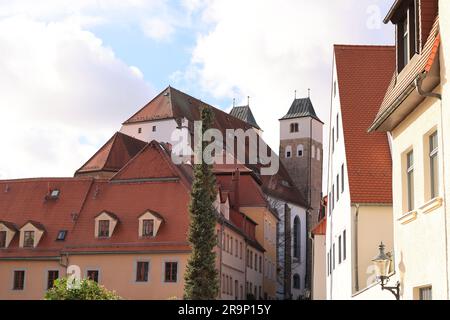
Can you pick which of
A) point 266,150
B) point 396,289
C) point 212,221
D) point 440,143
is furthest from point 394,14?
point 266,150

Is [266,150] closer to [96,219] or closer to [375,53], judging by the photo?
[96,219]

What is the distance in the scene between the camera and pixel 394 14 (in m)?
16.0

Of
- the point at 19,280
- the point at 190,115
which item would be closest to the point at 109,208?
the point at 19,280

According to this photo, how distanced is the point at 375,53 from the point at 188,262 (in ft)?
52.2

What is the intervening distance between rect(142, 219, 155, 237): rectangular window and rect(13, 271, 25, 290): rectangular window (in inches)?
305

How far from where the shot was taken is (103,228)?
151 ft

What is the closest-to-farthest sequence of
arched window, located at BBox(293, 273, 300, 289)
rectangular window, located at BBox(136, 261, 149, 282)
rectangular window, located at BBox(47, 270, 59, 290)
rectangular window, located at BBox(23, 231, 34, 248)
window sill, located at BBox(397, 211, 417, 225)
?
window sill, located at BBox(397, 211, 417, 225) < rectangular window, located at BBox(136, 261, 149, 282) < rectangular window, located at BBox(47, 270, 59, 290) < rectangular window, located at BBox(23, 231, 34, 248) < arched window, located at BBox(293, 273, 300, 289)

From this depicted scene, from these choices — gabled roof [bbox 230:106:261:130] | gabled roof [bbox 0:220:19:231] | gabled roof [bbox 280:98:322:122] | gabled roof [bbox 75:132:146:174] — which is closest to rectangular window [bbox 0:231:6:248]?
gabled roof [bbox 0:220:19:231]

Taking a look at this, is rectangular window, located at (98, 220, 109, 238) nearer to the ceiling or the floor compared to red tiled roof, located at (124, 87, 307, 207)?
nearer to the floor

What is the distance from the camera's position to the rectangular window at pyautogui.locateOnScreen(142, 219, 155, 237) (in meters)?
44.8

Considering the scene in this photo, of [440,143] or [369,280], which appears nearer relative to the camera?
[440,143]

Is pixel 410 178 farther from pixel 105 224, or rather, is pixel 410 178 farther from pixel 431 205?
pixel 105 224

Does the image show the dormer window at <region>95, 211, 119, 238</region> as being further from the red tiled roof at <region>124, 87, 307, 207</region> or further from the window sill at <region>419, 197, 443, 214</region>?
the window sill at <region>419, 197, 443, 214</region>

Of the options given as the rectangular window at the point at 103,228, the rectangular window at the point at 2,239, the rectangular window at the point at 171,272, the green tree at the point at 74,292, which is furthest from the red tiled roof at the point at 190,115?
the green tree at the point at 74,292
